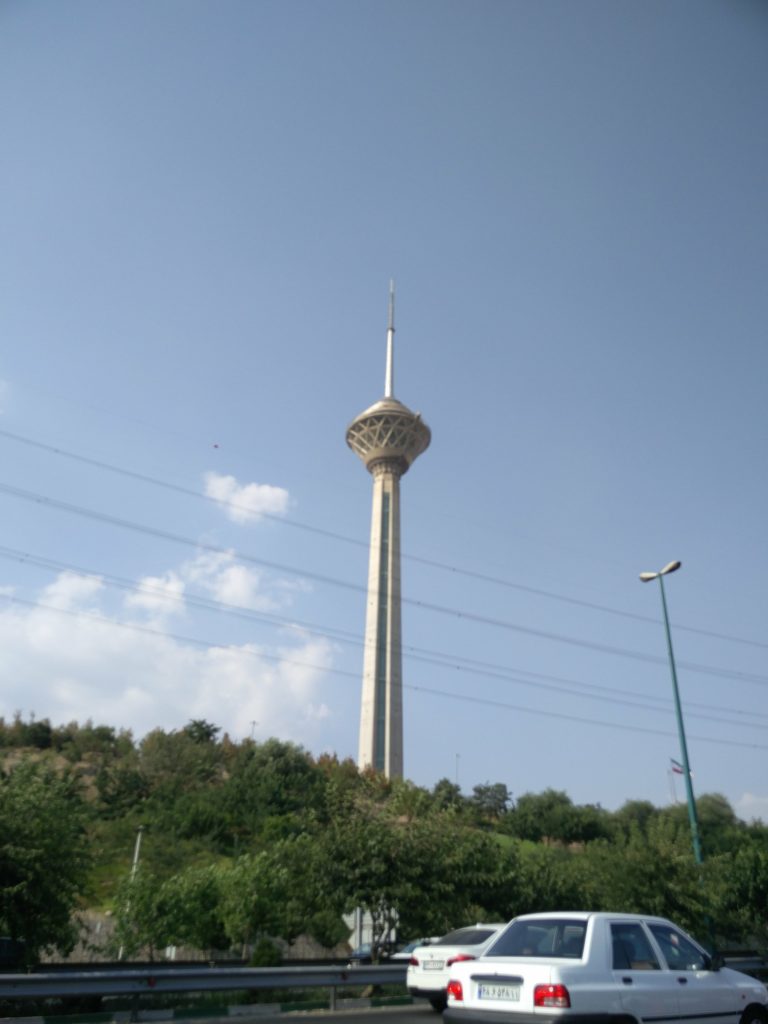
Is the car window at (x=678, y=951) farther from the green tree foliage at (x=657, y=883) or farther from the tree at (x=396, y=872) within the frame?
the green tree foliage at (x=657, y=883)

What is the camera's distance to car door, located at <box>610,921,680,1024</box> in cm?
730

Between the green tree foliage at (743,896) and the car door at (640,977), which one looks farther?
the green tree foliage at (743,896)

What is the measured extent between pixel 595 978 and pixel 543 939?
0.77 meters

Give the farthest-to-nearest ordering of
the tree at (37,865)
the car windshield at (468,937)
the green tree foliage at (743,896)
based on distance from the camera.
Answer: the green tree foliage at (743,896), the tree at (37,865), the car windshield at (468,937)

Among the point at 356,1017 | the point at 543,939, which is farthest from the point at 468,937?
the point at 543,939

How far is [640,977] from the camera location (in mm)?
7543

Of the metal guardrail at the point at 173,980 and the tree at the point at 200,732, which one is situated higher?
the tree at the point at 200,732

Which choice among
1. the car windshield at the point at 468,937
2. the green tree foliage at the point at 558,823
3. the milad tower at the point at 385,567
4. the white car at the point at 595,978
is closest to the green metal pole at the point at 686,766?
the car windshield at the point at 468,937

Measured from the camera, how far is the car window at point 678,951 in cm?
820

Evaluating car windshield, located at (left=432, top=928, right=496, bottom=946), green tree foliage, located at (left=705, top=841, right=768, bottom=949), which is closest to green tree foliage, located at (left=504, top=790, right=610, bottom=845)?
green tree foliage, located at (left=705, top=841, right=768, bottom=949)

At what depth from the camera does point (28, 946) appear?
1730cm

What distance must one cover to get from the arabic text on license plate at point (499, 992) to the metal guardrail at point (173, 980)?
7.10 meters

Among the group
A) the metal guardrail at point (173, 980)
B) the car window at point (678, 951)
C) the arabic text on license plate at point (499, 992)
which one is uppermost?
the car window at point (678, 951)

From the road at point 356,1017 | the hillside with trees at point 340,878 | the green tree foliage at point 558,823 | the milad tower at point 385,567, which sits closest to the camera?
the road at point 356,1017
